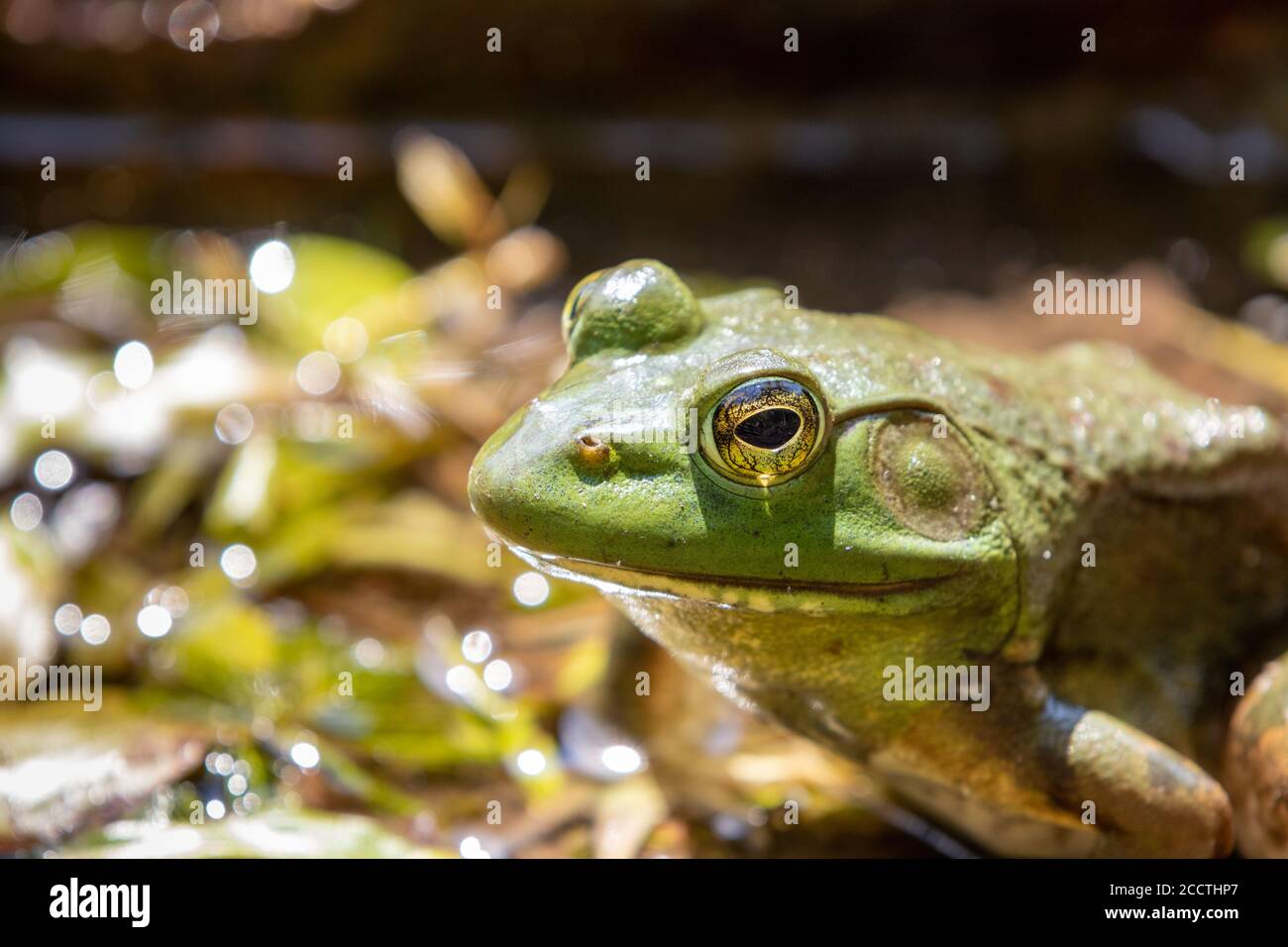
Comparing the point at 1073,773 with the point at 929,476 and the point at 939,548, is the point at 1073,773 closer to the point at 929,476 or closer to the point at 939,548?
the point at 939,548

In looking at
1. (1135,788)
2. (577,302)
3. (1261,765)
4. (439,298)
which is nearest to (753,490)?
(577,302)

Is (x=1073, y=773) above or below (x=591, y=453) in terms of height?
below

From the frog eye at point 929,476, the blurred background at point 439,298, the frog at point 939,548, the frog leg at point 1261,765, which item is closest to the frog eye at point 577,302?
the frog at point 939,548

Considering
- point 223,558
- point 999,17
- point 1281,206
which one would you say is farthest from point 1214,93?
point 223,558

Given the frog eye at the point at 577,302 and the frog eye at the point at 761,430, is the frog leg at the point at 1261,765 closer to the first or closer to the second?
the frog eye at the point at 761,430

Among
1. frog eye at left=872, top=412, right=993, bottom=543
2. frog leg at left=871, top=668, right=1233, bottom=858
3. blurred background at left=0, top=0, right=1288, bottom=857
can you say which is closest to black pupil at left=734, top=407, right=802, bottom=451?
frog eye at left=872, top=412, right=993, bottom=543
